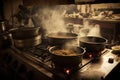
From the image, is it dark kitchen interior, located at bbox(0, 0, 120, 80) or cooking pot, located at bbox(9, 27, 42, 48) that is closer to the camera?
dark kitchen interior, located at bbox(0, 0, 120, 80)

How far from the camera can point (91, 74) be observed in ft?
4.87

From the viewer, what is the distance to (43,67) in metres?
1.66

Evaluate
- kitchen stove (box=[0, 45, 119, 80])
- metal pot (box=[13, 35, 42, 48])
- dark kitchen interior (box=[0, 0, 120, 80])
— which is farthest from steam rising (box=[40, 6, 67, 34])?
kitchen stove (box=[0, 45, 119, 80])

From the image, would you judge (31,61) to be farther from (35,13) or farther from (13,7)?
(13,7)

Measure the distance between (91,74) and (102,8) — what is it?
7182 millimetres

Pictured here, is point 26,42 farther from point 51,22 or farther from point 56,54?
point 51,22

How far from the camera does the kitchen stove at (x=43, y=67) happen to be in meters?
1.47

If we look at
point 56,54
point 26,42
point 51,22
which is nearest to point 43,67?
point 56,54

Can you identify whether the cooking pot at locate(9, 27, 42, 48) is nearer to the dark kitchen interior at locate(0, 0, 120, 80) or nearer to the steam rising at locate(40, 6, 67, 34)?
the dark kitchen interior at locate(0, 0, 120, 80)

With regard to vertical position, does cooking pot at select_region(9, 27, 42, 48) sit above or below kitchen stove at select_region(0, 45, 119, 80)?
above

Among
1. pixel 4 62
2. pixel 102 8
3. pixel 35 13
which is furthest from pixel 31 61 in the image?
pixel 102 8

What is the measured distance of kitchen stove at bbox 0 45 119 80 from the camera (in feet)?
4.81

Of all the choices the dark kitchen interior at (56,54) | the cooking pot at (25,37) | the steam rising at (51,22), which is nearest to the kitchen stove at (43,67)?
the dark kitchen interior at (56,54)

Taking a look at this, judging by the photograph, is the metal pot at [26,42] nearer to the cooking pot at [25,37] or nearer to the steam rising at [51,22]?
the cooking pot at [25,37]
